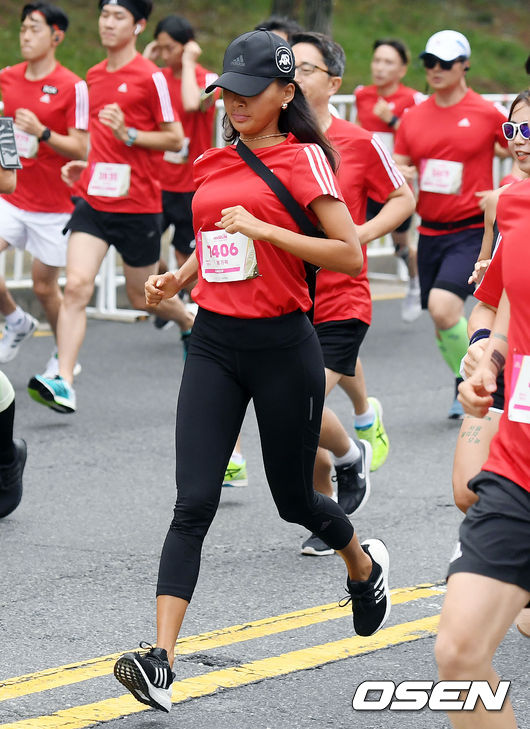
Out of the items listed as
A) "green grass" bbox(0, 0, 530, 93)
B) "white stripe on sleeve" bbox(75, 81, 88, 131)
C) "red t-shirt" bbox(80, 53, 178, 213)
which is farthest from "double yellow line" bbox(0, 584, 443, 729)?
"green grass" bbox(0, 0, 530, 93)

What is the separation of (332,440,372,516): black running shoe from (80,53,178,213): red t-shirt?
2.80m

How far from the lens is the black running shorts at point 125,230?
8055 millimetres

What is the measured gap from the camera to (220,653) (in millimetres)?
4422

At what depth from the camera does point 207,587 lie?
5125 mm

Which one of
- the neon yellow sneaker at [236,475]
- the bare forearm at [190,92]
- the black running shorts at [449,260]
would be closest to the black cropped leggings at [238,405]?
the neon yellow sneaker at [236,475]

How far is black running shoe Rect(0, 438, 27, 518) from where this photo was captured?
5.76 m

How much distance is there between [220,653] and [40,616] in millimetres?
686

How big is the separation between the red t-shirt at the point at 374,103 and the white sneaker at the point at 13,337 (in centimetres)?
423

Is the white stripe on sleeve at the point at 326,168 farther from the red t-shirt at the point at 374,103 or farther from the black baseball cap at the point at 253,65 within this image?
the red t-shirt at the point at 374,103

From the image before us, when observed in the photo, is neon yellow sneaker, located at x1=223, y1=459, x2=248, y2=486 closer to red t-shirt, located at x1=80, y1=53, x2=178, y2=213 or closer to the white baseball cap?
red t-shirt, located at x1=80, y1=53, x2=178, y2=213

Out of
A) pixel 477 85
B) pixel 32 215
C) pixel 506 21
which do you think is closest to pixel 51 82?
pixel 32 215

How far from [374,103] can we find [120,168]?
4504 millimetres

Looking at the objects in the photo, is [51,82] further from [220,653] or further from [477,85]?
[477,85]

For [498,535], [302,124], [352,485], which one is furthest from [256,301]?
[352,485]
